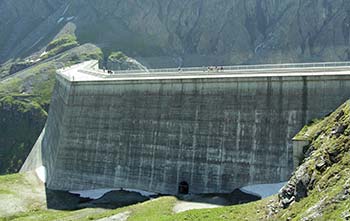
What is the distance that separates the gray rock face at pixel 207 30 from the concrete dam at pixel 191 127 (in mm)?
101538

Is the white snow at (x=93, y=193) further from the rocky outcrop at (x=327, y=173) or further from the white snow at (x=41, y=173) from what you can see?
the rocky outcrop at (x=327, y=173)

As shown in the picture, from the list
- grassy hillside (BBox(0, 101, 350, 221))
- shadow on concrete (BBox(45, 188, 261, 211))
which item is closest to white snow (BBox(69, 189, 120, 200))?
shadow on concrete (BBox(45, 188, 261, 211))

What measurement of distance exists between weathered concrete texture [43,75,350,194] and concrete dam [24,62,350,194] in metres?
0.09

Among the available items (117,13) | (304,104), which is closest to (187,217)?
(304,104)

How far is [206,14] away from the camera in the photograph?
16750cm

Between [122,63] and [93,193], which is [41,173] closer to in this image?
[93,193]

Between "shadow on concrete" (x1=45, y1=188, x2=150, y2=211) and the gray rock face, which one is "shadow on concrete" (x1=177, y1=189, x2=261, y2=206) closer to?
"shadow on concrete" (x1=45, y1=188, x2=150, y2=211)

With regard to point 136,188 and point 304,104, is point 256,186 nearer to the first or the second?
point 304,104

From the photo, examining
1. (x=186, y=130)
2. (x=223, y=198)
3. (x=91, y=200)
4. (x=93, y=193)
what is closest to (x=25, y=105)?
(x=93, y=193)

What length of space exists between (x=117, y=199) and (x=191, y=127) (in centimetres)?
1007

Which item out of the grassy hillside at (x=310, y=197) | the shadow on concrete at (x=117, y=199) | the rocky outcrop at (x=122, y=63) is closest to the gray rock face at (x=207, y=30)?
the rocky outcrop at (x=122, y=63)

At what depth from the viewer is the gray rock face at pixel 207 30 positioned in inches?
5778

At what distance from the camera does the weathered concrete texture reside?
131 feet

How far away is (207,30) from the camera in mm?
165750
